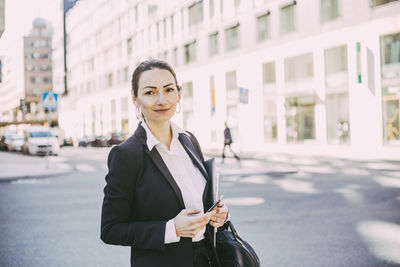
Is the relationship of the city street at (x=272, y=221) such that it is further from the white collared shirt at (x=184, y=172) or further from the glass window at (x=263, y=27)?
the glass window at (x=263, y=27)

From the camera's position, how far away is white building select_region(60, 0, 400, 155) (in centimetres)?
2545

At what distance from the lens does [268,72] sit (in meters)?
33.2

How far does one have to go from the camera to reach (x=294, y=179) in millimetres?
12914

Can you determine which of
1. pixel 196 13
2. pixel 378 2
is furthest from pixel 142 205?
pixel 196 13

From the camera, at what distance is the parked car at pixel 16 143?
36875 millimetres

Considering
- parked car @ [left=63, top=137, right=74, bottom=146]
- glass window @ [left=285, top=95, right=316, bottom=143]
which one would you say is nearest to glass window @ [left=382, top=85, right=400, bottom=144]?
glass window @ [left=285, top=95, right=316, bottom=143]

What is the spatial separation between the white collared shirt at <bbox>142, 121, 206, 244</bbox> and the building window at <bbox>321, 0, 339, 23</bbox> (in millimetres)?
27729

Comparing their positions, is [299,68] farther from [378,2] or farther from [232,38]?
[232,38]

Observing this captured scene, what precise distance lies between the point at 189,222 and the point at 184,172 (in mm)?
278

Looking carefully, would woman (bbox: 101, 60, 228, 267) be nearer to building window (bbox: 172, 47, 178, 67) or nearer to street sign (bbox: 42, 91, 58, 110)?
street sign (bbox: 42, 91, 58, 110)

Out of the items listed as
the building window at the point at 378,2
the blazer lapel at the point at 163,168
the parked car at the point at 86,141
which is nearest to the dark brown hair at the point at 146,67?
the blazer lapel at the point at 163,168

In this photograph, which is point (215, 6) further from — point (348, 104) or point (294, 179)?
point (294, 179)

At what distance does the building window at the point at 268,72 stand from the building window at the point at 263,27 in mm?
2032

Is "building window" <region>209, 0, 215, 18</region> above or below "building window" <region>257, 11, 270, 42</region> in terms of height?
above
